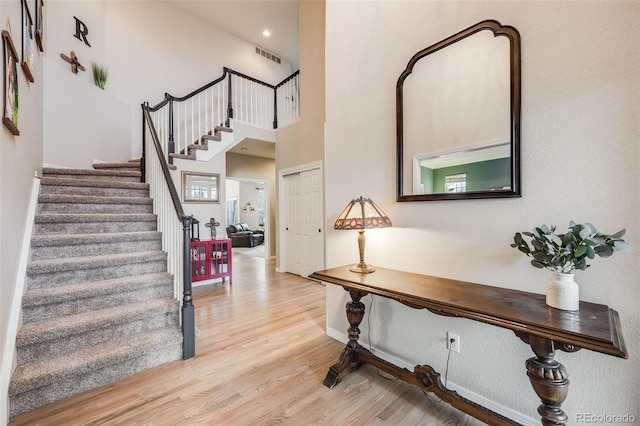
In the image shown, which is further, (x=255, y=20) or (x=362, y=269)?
(x=255, y=20)

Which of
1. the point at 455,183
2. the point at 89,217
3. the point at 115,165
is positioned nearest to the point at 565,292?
the point at 455,183

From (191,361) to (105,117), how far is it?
443 cm

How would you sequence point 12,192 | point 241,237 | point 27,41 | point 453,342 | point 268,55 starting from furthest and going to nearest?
point 241,237 < point 268,55 < point 27,41 < point 12,192 < point 453,342

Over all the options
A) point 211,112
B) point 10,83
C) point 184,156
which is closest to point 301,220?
point 184,156

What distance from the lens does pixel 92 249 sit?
2.54m

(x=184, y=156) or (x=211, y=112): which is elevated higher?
(x=211, y=112)

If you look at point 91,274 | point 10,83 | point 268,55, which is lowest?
point 91,274

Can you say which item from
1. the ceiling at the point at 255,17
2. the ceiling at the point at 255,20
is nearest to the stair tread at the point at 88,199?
the ceiling at the point at 255,20

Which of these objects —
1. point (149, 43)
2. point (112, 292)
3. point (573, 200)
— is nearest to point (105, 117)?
point (149, 43)

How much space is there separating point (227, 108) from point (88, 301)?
397 cm

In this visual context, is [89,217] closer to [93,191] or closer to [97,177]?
[93,191]

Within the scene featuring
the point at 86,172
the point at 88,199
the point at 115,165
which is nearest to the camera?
the point at 88,199

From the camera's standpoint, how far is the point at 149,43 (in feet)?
16.9

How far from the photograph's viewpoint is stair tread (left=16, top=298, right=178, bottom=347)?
5.78ft
